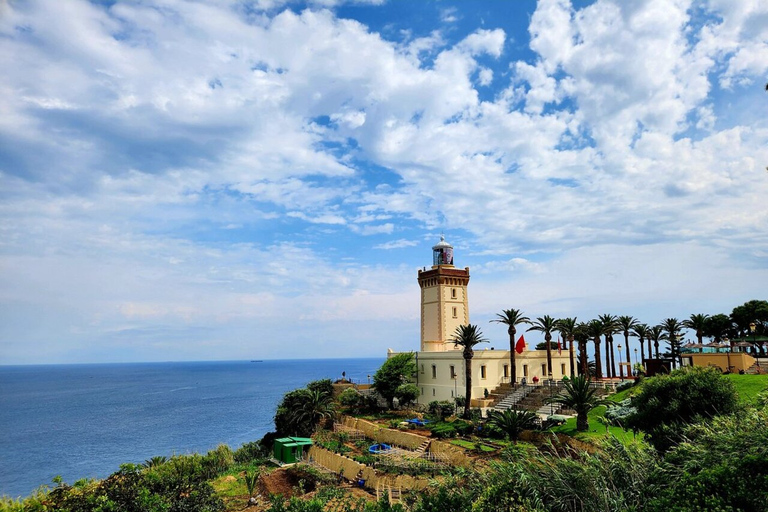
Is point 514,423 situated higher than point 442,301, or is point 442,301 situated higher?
point 442,301

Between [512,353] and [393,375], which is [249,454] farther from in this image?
[512,353]

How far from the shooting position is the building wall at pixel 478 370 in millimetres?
44500

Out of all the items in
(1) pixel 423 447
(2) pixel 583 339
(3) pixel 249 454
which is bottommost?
(3) pixel 249 454

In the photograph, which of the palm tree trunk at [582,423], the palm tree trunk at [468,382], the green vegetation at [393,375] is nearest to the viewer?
the palm tree trunk at [582,423]

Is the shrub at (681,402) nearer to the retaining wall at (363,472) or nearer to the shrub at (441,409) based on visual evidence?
the retaining wall at (363,472)

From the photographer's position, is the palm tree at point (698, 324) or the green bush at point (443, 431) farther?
the palm tree at point (698, 324)

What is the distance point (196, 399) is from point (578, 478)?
13475 cm

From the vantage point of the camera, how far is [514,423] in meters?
30.0

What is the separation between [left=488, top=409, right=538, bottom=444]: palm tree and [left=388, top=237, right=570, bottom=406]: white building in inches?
429

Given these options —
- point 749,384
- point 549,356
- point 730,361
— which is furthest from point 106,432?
point 749,384

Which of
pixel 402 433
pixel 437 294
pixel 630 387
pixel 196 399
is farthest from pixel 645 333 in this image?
pixel 196 399

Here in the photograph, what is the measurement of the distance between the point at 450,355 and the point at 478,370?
3.10 metres

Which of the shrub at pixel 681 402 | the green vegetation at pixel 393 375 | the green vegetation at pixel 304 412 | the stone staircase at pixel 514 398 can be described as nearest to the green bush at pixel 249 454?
the green vegetation at pixel 304 412

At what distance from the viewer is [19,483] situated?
1945 inches
